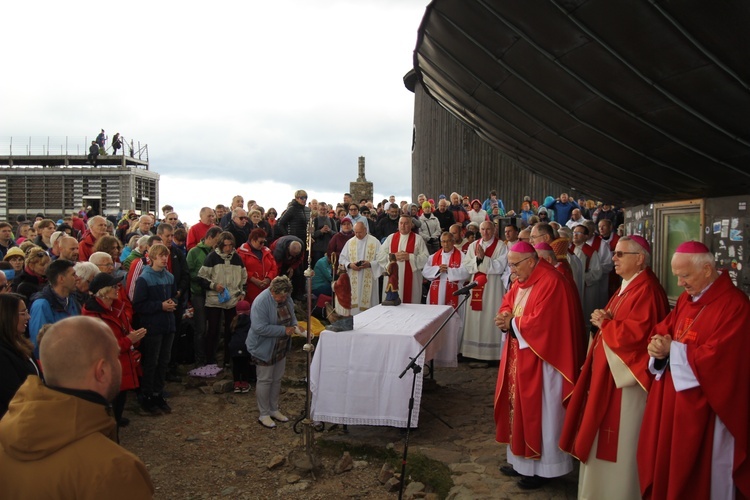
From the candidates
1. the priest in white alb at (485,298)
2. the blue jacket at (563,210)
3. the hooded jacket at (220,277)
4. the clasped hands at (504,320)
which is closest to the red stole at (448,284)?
the priest in white alb at (485,298)

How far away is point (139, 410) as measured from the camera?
274 inches

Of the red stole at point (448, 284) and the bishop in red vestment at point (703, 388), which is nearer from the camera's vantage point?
the bishop in red vestment at point (703, 388)

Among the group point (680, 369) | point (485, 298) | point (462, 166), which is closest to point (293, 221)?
point (485, 298)

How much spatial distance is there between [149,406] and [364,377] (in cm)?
279

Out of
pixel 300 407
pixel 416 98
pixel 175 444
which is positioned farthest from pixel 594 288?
pixel 416 98

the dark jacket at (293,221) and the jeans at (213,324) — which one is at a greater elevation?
the dark jacket at (293,221)

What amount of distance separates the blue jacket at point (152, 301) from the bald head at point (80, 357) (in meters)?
4.70

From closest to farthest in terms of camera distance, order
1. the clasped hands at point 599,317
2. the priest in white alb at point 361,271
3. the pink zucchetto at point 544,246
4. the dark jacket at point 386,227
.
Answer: the clasped hands at point 599,317 → the pink zucchetto at point 544,246 → the priest in white alb at point 361,271 → the dark jacket at point 386,227

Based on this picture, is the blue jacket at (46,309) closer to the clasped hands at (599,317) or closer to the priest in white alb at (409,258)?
the clasped hands at (599,317)

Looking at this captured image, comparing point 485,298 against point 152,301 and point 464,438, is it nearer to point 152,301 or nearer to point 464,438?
point 464,438

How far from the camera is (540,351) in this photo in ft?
15.4

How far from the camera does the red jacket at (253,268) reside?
28.0 feet

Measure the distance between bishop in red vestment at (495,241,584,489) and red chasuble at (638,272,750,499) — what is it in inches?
36.0

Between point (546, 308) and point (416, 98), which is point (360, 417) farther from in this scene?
point (416, 98)
